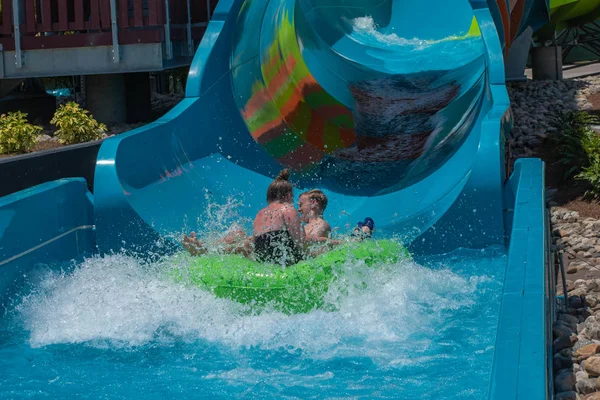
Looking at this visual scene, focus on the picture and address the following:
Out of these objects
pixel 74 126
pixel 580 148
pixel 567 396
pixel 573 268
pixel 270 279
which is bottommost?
pixel 567 396

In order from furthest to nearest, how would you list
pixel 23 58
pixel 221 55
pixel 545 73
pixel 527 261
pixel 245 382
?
pixel 545 73 < pixel 23 58 < pixel 221 55 < pixel 245 382 < pixel 527 261

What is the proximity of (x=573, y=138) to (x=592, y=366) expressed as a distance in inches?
185

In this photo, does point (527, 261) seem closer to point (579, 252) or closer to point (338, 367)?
point (338, 367)

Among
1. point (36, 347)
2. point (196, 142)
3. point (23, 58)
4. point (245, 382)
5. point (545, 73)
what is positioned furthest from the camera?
point (545, 73)

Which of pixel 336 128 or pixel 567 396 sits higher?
pixel 336 128

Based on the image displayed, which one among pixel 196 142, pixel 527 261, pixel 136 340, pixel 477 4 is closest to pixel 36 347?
pixel 136 340

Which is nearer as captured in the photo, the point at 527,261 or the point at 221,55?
the point at 527,261

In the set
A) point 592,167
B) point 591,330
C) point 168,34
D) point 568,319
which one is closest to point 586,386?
point 591,330

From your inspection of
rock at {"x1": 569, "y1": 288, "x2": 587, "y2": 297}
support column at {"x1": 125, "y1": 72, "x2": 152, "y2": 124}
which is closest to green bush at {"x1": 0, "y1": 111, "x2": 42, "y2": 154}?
support column at {"x1": 125, "y1": 72, "x2": 152, "y2": 124}

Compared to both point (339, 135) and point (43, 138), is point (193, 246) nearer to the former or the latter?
point (339, 135)

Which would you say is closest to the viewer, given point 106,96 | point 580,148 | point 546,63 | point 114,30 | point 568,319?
point 568,319

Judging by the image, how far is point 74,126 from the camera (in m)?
8.54

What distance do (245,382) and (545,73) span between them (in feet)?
32.9

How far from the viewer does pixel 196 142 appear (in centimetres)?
700
